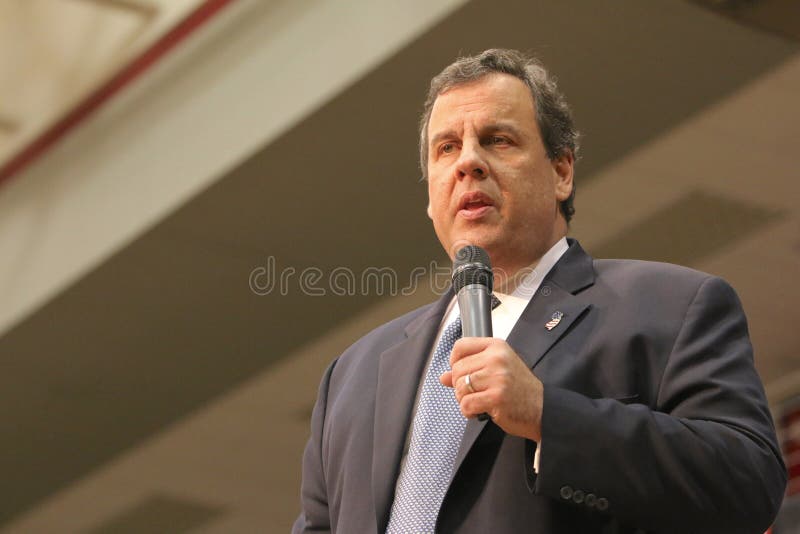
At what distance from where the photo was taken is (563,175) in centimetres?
245

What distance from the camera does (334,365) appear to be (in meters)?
2.43

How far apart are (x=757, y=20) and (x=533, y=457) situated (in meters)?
3.26

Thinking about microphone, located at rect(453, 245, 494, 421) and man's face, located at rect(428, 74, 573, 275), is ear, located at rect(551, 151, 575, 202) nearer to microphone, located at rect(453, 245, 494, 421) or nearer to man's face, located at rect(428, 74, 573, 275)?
man's face, located at rect(428, 74, 573, 275)

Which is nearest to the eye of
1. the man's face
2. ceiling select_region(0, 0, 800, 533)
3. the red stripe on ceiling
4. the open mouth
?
the man's face

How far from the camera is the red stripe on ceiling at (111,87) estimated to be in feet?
18.8

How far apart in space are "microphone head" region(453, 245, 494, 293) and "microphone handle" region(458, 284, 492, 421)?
2 centimetres

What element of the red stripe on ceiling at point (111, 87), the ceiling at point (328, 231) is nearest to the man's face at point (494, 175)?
the ceiling at point (328, 231)

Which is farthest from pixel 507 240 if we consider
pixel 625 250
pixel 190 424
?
pixel 190 424

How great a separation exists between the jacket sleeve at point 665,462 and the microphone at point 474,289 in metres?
0.11

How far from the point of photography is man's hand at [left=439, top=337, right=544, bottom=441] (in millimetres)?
1778

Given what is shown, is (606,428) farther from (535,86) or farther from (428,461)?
(535,86)

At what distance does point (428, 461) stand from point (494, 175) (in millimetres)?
520

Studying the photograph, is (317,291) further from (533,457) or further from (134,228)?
(533,457)

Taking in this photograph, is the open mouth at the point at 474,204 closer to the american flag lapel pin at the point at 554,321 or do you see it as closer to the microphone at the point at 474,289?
the microphone at the point at 474,289
